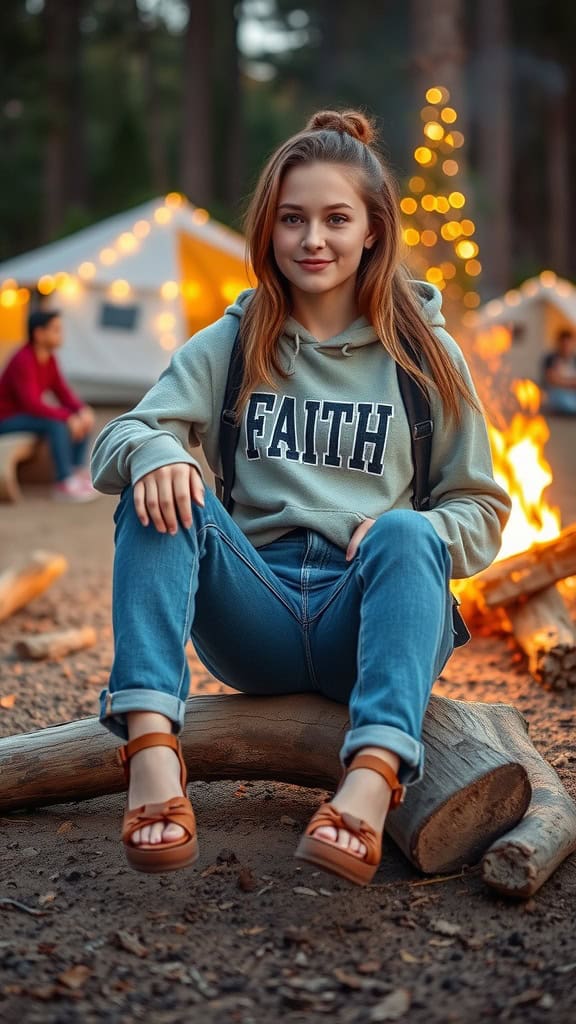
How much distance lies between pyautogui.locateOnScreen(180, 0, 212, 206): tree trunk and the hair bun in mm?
15806

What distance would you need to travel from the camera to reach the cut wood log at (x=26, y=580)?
4.79 metres

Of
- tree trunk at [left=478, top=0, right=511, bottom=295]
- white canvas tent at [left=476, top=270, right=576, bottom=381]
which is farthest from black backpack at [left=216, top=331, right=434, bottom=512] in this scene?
tree trunk at [left=478, top=0, right=511, bottom=295]

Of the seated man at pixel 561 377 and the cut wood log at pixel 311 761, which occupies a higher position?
the cut wood log at pixel 311 761

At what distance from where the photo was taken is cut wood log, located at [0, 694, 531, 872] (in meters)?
2.31

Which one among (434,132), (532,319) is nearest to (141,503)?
(434,132)

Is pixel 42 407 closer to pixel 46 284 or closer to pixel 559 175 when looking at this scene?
pixel 46 284

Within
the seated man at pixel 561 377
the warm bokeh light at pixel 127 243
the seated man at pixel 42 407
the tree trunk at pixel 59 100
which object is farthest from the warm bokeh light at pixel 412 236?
the tree trunk at pixel 59 100

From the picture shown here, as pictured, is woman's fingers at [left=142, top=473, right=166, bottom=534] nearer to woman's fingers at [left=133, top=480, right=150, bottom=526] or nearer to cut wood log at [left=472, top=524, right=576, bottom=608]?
woman's fingers at [left=133, top=480, right=150, bottom=526]

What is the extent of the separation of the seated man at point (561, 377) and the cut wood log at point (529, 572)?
28.5 feet

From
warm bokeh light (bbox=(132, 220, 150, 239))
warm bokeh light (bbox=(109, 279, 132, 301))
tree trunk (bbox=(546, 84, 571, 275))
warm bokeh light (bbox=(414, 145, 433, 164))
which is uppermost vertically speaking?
warm bokeh light (bbox=(414, 145, 433, 164))

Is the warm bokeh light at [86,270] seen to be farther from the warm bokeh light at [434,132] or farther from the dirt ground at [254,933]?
the dirt ground at [254,933]

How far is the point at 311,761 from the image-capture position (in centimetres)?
259

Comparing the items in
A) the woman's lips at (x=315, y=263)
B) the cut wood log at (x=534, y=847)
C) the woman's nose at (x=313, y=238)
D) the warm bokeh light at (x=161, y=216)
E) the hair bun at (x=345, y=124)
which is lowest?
the warm bokeh light at (x=161, y=216)

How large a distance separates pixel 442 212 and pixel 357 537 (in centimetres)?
867
